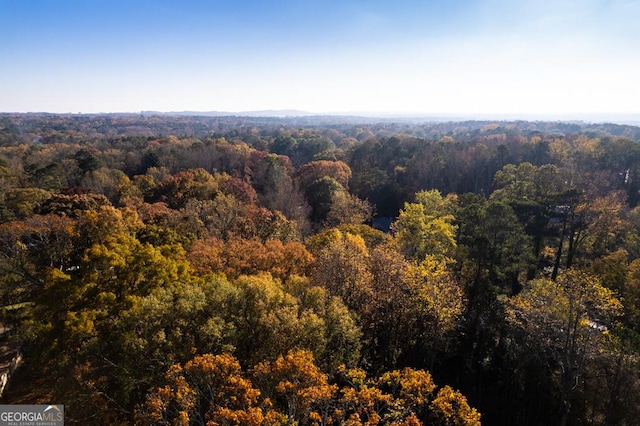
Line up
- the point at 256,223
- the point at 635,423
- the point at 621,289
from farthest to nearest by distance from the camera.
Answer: the point at 256,223 → the point at 621,289 → the point at 635,423

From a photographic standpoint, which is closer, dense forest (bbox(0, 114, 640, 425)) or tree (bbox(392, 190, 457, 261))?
dense forest (bbox(0, 114, 640, 425))

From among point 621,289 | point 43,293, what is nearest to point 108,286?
point 43,293

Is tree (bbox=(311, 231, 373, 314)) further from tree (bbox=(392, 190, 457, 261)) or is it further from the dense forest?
tree (bbox=(392, 190, 457, 261))

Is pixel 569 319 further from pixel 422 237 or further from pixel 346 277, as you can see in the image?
pixel 422 237

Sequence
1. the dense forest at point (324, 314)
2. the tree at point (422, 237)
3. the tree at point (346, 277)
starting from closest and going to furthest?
the dense forest at point (324, 314), the tree at point (346, 277), the tree at point (422, 237)

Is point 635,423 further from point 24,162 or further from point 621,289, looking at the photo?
point 24,162

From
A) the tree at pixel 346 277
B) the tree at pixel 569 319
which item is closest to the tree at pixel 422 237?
the tree at pixel 346 277

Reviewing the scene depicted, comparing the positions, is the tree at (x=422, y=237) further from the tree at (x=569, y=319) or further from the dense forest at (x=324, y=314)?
the tree at (x=569, y=319)

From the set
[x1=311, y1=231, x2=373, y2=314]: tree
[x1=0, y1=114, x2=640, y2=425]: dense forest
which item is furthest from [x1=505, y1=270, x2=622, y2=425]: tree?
[x1=311, y1=231, x2=373, y2=314]: tree

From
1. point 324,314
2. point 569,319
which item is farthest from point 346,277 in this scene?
point 569,319

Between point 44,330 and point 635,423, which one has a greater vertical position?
point 44,330

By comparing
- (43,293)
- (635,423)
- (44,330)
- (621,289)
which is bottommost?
(635,423)
